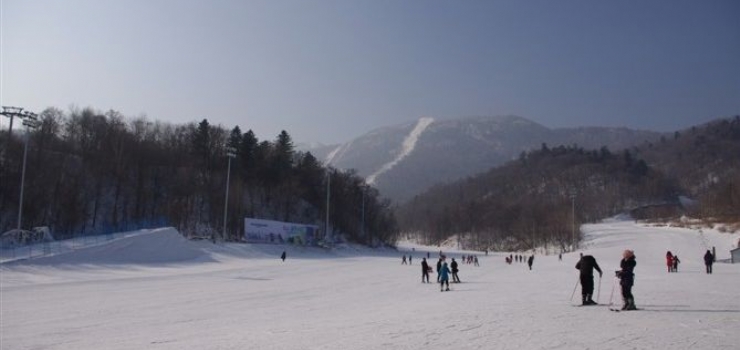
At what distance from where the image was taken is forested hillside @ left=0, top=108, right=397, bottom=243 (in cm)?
6725

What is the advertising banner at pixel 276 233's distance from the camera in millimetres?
65875

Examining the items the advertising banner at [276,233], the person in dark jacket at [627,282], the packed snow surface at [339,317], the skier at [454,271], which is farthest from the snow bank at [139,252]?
the person in dark jacket at [627,282]

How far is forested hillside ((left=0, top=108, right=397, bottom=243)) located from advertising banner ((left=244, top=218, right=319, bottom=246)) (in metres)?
9.30

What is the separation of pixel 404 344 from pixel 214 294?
13.5m

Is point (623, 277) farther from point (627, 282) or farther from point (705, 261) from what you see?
point (705, 261)


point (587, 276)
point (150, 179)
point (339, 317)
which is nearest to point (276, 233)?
point (150, 179)

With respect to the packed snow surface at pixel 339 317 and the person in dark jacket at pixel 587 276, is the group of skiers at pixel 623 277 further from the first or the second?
the packed snow surface at pixel 339 317

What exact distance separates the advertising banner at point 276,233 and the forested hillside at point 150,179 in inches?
366

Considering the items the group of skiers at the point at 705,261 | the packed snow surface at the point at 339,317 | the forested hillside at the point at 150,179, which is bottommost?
the packed snow surface at the point at 339,317

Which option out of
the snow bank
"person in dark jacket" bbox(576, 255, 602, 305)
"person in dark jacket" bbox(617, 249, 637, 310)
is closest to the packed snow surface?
"person in dark jacket" bbox(617, 249, 637, 310)

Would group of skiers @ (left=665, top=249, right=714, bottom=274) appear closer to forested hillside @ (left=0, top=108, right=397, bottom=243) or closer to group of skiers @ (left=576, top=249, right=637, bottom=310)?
group of skiers @ (left=576, top=249, right=637, bottom=310)

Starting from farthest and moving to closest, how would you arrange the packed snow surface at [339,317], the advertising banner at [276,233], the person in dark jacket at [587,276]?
the advertising banner at [276,233] → the person in dark jacket at [587,276] → the packed snow surface at [339,317]

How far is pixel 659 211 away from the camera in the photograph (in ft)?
518

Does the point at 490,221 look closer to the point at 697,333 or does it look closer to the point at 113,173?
the point at 113,173
